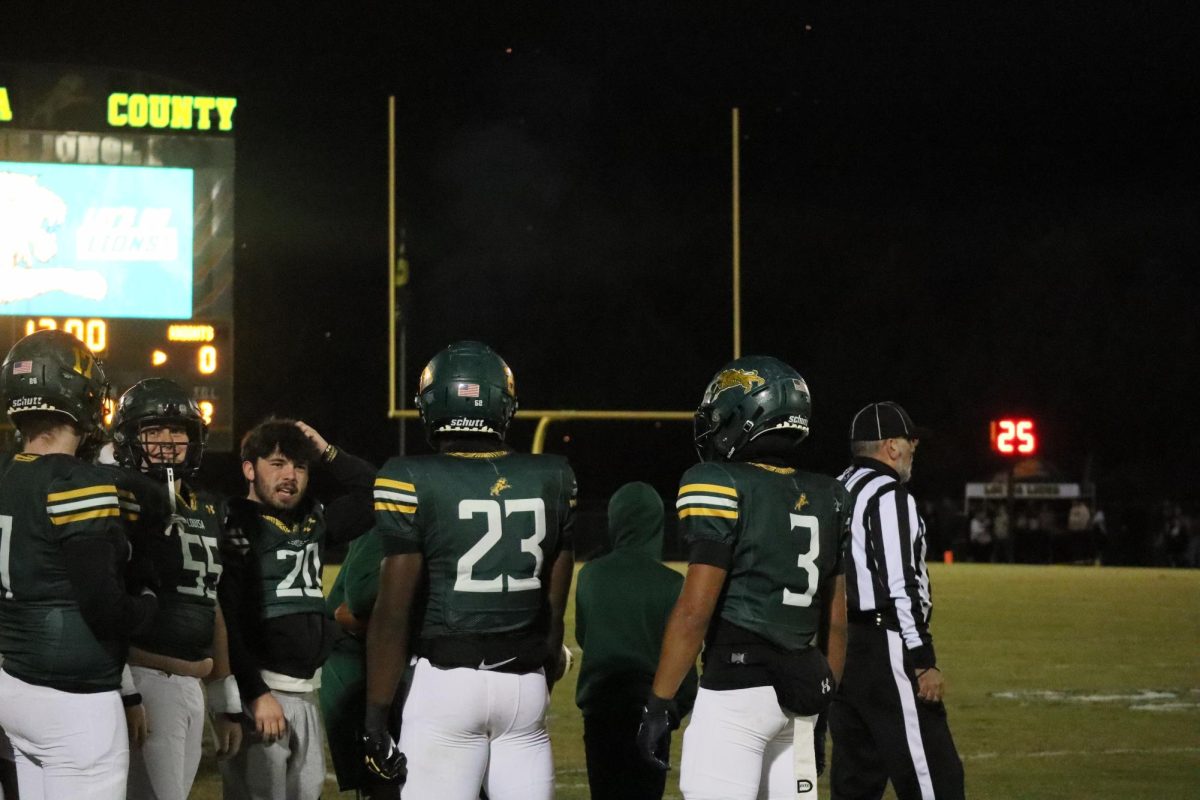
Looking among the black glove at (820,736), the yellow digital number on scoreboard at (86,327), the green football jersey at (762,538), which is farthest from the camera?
the yellow digital number on scoreboard at (86,327)

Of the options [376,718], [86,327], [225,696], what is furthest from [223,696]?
[86,327]

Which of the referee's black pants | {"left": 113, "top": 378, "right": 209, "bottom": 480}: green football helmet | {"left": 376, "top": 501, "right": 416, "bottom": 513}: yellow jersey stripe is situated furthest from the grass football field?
{"left": 376, "top": 501, "right": 416, "bottom": 513}: yellow jersey stripe

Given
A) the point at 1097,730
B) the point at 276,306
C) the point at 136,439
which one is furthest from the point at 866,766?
the point at 276,306

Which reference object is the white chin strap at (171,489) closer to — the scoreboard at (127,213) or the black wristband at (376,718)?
the black wristband at (376,718)

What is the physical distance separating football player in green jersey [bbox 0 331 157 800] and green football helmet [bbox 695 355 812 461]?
1663mm

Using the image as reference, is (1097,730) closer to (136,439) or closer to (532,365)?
(136,439)

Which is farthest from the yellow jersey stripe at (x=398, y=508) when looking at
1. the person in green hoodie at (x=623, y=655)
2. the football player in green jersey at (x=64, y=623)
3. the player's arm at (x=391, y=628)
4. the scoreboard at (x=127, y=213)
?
the scoreboard at (x=127, y=213)

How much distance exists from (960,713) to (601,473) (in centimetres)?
4113

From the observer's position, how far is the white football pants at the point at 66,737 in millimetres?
3973

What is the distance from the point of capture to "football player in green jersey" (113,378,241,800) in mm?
4535

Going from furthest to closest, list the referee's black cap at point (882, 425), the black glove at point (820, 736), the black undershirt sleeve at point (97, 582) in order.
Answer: the referee's black cap at point (882, 425) → the black glove at point (820, 736) → the black undershirt sleeve at point (97, 582)

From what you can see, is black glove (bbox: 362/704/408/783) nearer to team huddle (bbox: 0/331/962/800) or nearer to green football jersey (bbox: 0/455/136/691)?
team huddle (bbox: 0/331/962/800)

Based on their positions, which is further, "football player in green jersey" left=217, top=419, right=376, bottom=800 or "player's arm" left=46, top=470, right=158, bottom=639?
"football player in green jersey" left=217, top=419, right=376, bottom=800

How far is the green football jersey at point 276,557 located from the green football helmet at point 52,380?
840 millimetres
